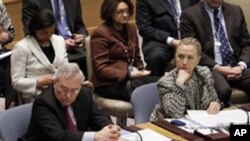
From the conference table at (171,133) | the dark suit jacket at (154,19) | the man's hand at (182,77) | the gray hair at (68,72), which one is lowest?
the conference table at (171,133)

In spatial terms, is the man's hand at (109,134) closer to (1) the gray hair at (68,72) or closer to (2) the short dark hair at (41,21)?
(1) the gray hair at (68,72)

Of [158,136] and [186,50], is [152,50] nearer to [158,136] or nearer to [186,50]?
[186,50]

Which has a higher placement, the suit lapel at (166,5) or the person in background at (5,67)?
the suit lapel at (166,5)

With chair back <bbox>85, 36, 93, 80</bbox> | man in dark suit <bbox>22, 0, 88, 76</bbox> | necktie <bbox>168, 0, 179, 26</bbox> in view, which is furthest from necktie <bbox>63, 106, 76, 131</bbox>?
necktie <bbox>168, 0, 179, 26</bbox>

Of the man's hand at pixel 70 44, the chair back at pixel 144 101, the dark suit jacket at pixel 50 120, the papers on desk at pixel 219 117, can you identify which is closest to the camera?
the dark suit jacket at pixel 50 120

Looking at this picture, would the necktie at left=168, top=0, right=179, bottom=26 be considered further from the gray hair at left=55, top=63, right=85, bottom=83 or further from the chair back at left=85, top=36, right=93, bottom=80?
the gray hair at left=55, top=63, right=85, bottom=83

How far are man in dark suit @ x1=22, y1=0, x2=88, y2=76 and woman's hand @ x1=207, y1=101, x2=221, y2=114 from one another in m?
1.56

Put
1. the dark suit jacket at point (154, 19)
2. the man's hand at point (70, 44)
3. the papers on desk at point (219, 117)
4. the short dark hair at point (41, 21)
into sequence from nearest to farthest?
the papers on desk at point (219, 117) < the short dark hair at point (41, 21) < the man's hand at point (70, 44) < the dark suit jacket at point (154, 19)

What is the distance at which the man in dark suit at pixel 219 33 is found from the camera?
4297 millimetres

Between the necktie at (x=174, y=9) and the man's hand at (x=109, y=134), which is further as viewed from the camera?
the necktie at (x=174, y=9)

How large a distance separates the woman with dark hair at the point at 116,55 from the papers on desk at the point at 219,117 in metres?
0.96

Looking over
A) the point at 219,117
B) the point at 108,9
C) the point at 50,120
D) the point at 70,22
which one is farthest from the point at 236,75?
the point at 50,120

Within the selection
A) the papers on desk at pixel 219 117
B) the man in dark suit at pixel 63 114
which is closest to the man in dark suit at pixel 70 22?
the man in dark suit at pixel 63 114

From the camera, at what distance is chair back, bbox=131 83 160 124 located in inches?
129
